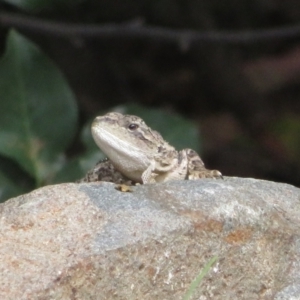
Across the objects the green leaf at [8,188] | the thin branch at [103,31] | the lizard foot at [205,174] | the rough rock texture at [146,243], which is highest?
the thin branch at [103,31]

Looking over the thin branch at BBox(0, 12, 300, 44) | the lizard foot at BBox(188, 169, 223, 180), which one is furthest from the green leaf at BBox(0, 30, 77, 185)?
the thin branch at BBox(0, 12, 300, 44)

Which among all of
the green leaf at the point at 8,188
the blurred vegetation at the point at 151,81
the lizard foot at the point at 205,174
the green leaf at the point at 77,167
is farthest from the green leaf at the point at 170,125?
the lizard foot at the point at 205,174

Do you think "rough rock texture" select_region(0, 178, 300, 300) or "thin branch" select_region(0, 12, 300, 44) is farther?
"thin branch" select_region(0, 12, 300, 44)

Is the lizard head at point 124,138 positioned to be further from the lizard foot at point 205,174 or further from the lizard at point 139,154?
the lizard foot at point 205,174

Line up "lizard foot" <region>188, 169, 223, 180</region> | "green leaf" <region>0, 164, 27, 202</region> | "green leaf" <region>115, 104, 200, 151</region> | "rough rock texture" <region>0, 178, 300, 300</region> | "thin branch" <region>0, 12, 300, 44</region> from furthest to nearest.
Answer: "thin branch" <region>0, 12, 300, 44</region>
"green leaf" <region>115, 104, 200, 151</region>
"green leaf" <region>0, 164, 27, 202</region>
"lizard foot" <region>188, 169, 223, 180</region>
"rough rock texture" <region>0, 178, 300, 300</region>

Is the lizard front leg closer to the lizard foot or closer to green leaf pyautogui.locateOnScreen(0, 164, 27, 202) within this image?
the lizard foot
